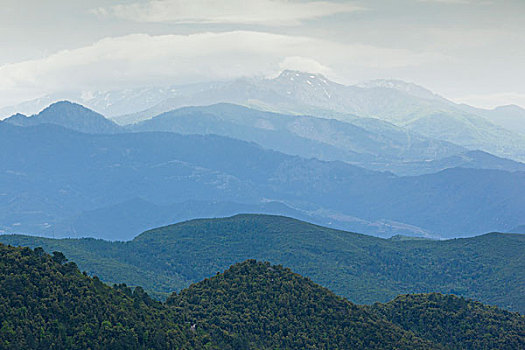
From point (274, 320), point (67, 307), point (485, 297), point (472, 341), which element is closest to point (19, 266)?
point (67, 307)

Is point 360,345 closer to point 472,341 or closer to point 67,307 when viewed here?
point 472,341

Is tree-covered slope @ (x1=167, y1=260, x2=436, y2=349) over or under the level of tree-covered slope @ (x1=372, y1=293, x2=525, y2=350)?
over

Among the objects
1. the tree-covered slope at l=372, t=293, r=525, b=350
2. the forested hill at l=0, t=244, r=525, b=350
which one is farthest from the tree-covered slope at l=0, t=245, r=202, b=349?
the tree-covered slope at l=372, t=293, r=525, b=350

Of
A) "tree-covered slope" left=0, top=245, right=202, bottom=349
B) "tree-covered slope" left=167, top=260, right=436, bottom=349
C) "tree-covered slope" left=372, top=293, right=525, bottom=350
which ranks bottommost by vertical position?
"tree-covered slope" left=372, top=293, right=525, bottom=350

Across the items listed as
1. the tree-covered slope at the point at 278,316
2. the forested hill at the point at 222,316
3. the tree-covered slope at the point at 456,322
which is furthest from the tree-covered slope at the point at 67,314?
the tree-covered slope at the point at 456,322

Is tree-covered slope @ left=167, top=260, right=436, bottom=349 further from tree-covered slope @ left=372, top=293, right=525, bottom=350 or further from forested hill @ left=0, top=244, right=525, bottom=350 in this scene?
tree-covered slope @ left=372, top=293, right=525, bottom=350

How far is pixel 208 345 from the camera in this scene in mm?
70125

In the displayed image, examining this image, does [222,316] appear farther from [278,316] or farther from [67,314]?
[67,314]

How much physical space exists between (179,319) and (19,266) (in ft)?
58.6

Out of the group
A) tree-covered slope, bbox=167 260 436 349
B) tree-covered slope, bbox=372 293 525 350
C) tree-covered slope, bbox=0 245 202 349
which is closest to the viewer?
tree-covered slope, bbox=0 245 202 349

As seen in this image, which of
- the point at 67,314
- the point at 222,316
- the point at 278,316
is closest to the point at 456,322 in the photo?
the point at 278,316

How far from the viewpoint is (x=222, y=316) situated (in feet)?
257

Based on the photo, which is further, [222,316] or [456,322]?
[456,322]

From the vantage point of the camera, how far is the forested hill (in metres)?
61.3
